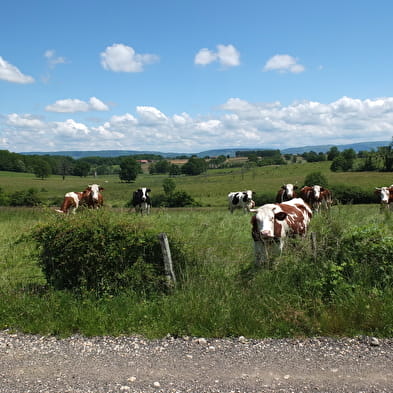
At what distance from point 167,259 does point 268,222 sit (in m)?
2.64

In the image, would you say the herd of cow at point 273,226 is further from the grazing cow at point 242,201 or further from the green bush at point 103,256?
→ the grazing cow at point 242,201

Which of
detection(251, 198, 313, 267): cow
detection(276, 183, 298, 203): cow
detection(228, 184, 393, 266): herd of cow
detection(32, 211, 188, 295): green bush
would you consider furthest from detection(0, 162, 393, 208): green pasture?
detection(32, 211, 188, 295): green bush

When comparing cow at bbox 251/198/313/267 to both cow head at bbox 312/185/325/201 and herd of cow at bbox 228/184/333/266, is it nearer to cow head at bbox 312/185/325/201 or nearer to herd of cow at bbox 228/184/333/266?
herd of cow at bbox 228/184/333/266

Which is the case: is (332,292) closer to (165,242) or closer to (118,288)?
(165,242)

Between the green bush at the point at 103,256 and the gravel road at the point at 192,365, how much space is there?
50.8 inches

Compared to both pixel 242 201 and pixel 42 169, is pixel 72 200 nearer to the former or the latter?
pixel 242 201

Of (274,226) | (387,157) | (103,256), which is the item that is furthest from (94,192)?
(387,157)

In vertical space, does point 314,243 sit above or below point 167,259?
above

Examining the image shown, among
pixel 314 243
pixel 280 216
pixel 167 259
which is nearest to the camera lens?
pixel 167 259

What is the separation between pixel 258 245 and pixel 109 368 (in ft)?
14.5

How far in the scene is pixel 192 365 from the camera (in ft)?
16.7

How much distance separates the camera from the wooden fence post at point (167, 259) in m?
6.90

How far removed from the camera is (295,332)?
5.80 meters

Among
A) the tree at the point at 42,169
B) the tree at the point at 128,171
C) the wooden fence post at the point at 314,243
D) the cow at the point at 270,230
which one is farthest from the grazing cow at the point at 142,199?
the tree at the point at 42,169
